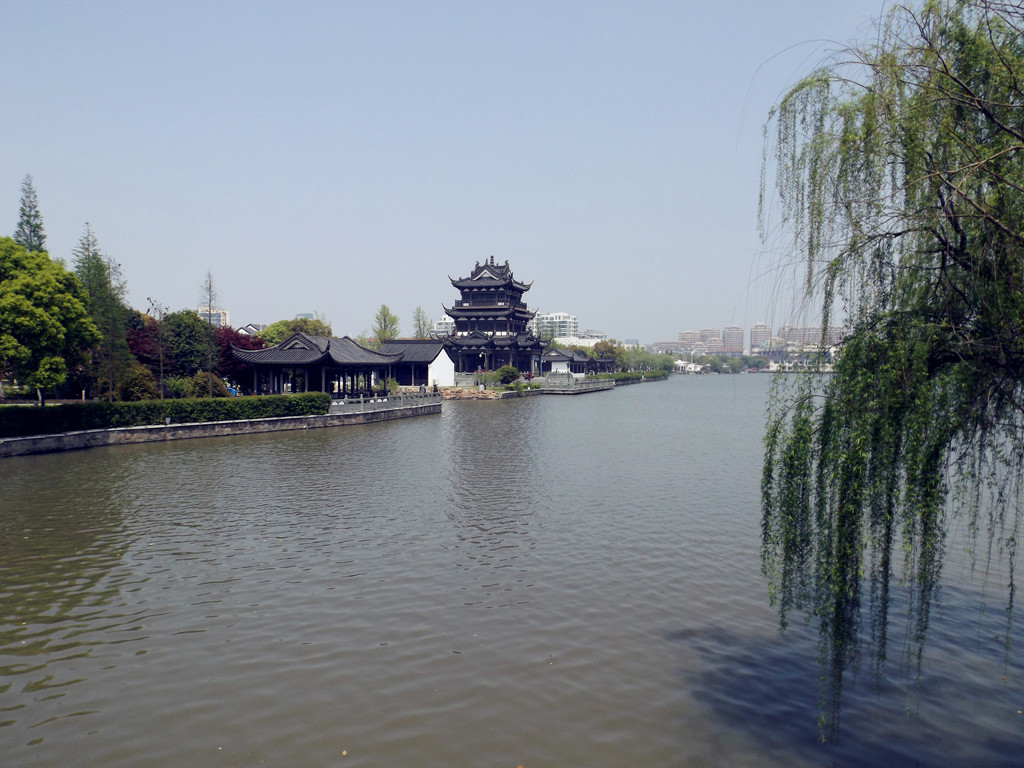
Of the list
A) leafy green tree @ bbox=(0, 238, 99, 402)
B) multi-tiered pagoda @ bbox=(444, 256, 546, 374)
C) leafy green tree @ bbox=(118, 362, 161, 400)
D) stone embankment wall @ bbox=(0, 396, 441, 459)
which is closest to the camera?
leafy green tree @ bbox=(0, 238, 99, 402)

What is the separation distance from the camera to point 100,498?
17.0 m

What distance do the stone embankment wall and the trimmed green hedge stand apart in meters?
0.41

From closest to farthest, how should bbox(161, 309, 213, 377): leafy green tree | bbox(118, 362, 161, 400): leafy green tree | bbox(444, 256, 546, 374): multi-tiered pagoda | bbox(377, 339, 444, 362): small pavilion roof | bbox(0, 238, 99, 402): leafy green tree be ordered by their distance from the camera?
bbox(0, 238, 99, 402): leafy green tree, bbox(118, 362, 161, 400): leafy green tree, bbox(161, 309, 213, 377): leafy green tree, bbox(377, 339, 444, 362): small pavilion roof, bbox(444, 256, 546, 374): multi-tiered pagoda

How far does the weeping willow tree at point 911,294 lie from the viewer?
5.48 meters

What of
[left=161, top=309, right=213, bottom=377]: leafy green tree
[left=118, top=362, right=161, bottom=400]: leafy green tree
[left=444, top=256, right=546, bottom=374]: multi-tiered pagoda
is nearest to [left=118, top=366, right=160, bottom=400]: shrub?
[left=118, top=362, right=161, bottom=400]: leafy green tree

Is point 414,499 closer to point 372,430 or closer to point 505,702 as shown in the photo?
point 505,702

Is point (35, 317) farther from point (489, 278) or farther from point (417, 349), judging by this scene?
point (489, 278)

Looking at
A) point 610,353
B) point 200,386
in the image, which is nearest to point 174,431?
point 200,386

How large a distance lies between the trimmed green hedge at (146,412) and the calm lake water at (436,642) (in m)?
8.72

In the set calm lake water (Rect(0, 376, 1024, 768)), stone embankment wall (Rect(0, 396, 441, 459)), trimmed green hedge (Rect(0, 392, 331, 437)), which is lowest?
calm lake water (Rect(0, 376, 1024, 768))

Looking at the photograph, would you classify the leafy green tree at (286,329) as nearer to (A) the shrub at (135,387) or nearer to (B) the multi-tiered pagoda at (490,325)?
(B) the multi-tiered pagoda at (490,325)

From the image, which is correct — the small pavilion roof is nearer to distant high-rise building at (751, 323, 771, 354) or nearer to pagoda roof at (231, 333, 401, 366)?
pagoda roof at (231, 333, 401, 366)

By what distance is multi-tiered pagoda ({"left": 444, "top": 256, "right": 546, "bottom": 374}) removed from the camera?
72.1 metres

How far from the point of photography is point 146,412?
1099 inches
